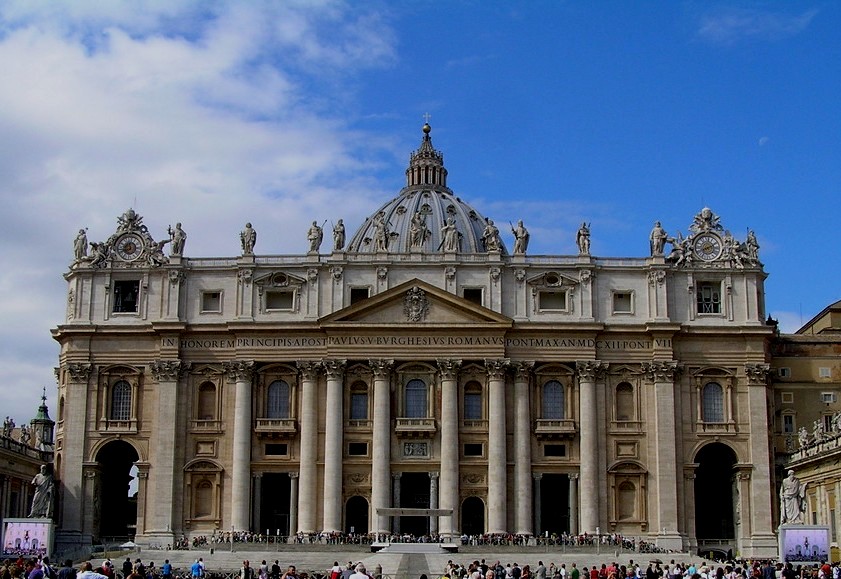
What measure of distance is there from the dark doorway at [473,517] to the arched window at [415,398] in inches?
251

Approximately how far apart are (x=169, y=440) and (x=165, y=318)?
7867mm

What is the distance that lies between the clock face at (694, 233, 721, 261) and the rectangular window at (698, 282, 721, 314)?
6.05ft

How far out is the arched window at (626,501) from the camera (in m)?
81.2

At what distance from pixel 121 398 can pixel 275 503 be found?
472 inches

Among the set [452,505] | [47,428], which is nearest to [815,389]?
[452,505]

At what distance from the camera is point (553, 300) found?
83875 mm

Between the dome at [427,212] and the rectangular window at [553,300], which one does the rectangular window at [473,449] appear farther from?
the dome at [427,212]

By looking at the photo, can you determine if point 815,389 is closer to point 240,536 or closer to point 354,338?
point 354,338

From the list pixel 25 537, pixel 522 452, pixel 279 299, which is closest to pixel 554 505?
pixel 522 452

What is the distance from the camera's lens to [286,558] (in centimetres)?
6819

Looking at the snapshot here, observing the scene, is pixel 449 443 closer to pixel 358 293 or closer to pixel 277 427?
pixel 277 427

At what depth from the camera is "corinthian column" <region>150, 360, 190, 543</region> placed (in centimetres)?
8069

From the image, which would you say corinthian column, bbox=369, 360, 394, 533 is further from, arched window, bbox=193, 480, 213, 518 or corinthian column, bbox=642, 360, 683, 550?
corinthian column, bbox=642, 360, 683, 550

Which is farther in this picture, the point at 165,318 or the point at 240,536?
Result: the point at 165,318
